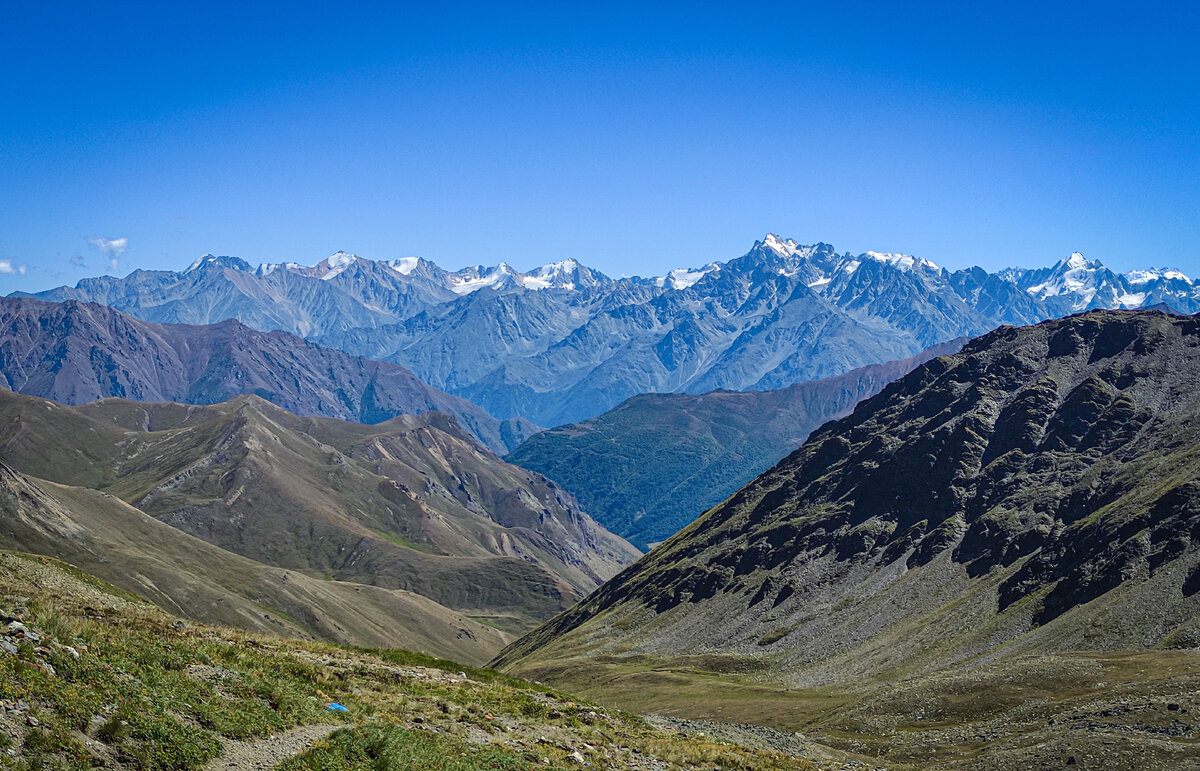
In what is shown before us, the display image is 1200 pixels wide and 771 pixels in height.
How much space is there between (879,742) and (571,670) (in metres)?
118

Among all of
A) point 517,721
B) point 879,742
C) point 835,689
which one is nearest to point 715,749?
point 517,721

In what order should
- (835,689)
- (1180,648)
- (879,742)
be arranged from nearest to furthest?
(879,742)
(1180,648)
(835,689)

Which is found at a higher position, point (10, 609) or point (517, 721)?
point (10, 609)

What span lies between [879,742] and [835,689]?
6065 centimetres

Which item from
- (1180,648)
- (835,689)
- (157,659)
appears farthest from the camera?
(835,689)

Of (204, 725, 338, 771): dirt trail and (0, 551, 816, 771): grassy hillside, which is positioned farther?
(204, 725, 338, 771): dirt trail

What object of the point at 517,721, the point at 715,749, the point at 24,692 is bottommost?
the point at 715,749

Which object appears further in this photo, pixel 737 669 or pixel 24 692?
pixel 737 669

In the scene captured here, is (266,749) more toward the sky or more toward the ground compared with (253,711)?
more toward the ground

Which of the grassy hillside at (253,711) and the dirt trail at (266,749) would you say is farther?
the dirt trail at (266,749)

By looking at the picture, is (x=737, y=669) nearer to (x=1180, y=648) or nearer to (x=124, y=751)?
(x=1180, y=648)

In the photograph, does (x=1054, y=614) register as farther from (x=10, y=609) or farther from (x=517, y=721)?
(x=10, y=609)

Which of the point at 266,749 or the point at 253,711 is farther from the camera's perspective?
the point at 253,711

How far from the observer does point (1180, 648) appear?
113812mm
